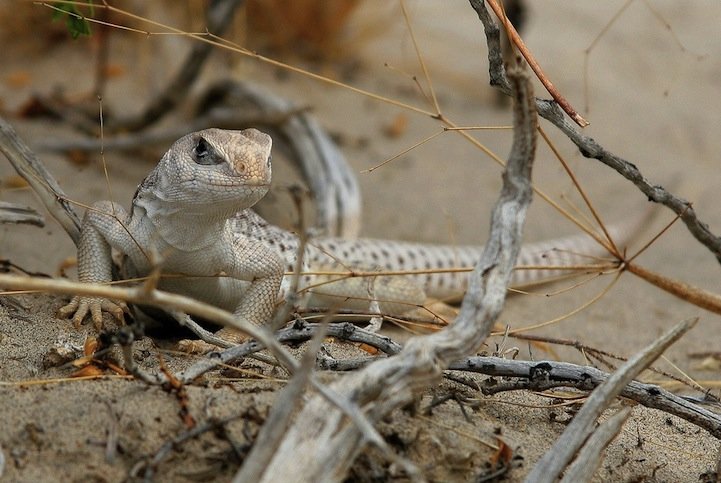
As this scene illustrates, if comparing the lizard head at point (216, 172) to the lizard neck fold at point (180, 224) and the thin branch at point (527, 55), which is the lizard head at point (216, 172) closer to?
the lizard neck fold at point (180, 224)

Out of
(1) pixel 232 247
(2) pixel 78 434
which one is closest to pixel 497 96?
(1) pixel 232 247

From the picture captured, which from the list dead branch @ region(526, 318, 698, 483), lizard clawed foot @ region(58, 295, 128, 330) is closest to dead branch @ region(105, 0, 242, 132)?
lizard clawed foot @ region(58, 295, 128, 330)

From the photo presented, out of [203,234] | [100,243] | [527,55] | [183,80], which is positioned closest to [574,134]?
[527,55]

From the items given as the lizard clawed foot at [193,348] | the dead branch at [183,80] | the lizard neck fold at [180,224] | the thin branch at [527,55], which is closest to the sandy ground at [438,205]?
the lizard clawed foot at [193,348]

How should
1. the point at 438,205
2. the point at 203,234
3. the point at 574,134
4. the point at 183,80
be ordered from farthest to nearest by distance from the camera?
the point at 438,205 → the point at 183,80 → the point at 203,234 → the point at 574,134

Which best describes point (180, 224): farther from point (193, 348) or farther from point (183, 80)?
point (183, 80)

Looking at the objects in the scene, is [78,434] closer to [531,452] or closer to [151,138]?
[531,452]

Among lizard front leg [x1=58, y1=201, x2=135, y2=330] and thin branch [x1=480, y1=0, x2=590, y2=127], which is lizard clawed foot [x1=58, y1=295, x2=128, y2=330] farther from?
thin branch [x1=480, y1=0, x2=590, y2=127]
